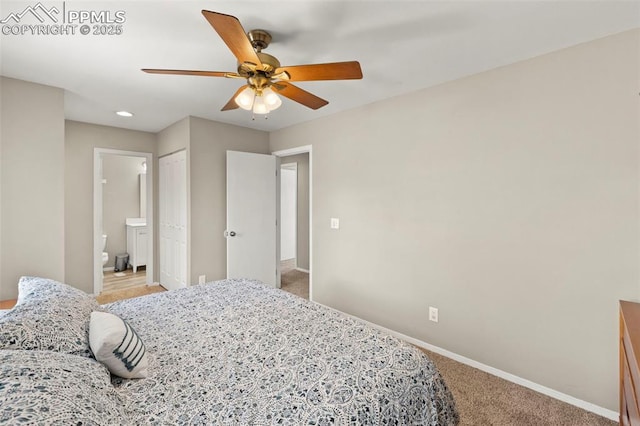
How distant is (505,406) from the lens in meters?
1.92

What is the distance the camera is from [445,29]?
1.76 m

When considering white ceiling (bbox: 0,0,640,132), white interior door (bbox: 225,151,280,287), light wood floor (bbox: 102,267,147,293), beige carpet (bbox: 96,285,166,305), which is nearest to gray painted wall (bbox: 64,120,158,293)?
beige carpet (bbox: 96,285,166,305)

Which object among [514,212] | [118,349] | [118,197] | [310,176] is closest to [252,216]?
[310,176]

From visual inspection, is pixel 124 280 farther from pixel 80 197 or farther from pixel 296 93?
pixel 296 93

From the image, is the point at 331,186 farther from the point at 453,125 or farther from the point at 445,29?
the point at 445,29

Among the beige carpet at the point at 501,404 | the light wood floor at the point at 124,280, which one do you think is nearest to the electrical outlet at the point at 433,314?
the beige carpet at the point at 501,404

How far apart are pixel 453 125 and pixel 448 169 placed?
37cm

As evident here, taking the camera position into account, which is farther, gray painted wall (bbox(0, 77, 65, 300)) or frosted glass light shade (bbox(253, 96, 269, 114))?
gray painted wall (bbox(0, 77, 65, 300))

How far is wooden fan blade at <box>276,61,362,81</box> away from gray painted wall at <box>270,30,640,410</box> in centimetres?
131

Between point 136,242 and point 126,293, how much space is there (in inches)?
61.8

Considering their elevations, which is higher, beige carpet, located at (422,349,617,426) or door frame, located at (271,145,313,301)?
door frame, located at (271,145,313,301)

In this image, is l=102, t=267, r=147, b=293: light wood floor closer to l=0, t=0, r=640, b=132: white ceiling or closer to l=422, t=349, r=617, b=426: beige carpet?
l=0, t=0, r=640, b=132: white ceiling

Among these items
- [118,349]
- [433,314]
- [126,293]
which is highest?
[118,349]

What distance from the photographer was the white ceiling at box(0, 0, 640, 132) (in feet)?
5.13
